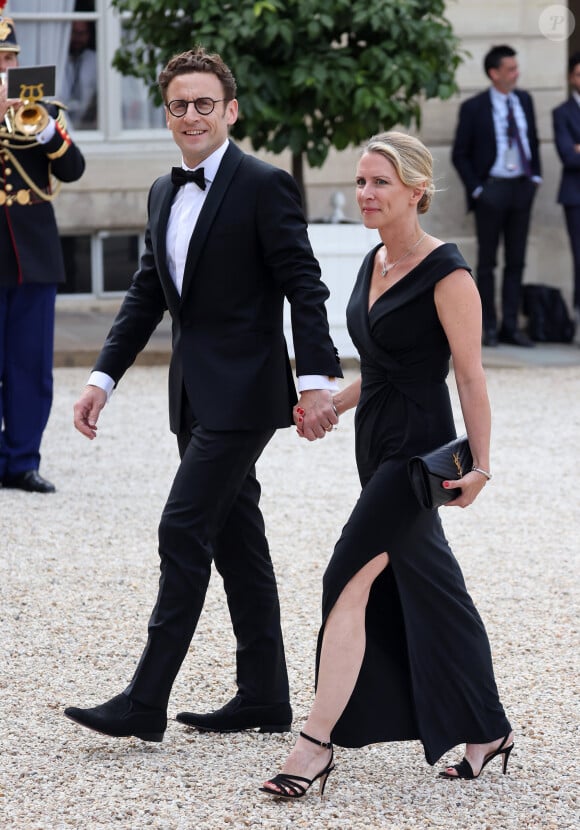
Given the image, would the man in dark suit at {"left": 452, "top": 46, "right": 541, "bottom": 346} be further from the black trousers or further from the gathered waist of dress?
the gathered waist of dress

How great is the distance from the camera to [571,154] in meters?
11.8

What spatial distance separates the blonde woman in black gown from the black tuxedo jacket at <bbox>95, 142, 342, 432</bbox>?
0.17m

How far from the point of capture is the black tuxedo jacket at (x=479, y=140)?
1156 cm

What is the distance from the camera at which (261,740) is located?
13.5 feet

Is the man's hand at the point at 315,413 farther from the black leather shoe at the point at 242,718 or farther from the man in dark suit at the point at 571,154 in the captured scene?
the man in dark suit at the point at 571,154

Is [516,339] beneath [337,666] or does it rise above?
beneath

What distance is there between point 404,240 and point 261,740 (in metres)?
1.32

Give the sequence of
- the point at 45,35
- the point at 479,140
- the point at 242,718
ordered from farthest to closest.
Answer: the point at 45,35 < the point at 479,140 < the point at 242,718

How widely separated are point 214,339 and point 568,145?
27.3 ft

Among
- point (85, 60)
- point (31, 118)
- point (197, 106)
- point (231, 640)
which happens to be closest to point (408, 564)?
point (197, 106)

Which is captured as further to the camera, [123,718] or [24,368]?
[24,368]

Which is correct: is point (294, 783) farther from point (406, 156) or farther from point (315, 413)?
point (406, 156)

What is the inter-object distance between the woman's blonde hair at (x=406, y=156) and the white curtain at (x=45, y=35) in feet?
31.8

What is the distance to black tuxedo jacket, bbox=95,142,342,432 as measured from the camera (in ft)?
13.0
